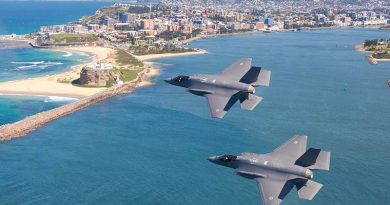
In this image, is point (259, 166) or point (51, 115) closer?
point (259, 166)

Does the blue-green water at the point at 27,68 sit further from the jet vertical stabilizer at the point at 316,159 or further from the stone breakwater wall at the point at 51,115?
the jet vertical stabilizer at the point at 316,159

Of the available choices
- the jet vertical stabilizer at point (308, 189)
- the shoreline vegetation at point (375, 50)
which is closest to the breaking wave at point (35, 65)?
the shoreline vegetation at point (375, 50)

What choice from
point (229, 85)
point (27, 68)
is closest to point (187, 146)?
point (229, 85)

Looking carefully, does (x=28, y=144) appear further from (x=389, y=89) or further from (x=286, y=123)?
(x=389, y=89)

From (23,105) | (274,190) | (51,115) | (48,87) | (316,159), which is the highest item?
(316,159)

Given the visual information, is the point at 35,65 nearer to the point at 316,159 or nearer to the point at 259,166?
the point at 259,166

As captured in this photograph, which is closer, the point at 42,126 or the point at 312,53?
the point at 42,126

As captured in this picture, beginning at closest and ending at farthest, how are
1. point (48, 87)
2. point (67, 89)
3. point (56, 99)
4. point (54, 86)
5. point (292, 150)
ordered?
point (292, 150)
point (56, 99)
point (67, 89)
point (48, 87)
point (54, 86)

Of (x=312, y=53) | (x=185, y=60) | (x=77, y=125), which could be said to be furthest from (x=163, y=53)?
(x=77, y=125)
